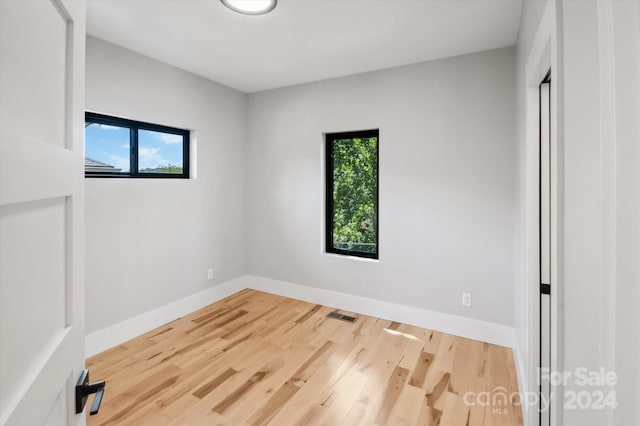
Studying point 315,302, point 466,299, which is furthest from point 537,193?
point 315,302

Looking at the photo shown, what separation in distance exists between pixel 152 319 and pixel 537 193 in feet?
11.0

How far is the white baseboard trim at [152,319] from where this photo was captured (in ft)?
8.59

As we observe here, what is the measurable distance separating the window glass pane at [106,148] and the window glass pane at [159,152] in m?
0.14

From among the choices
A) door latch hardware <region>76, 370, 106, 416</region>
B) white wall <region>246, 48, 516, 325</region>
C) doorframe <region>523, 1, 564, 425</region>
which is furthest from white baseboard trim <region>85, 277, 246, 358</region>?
doorframe <region>523, 1, 564, 425</region>

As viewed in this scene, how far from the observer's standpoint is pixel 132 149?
2.96 meters

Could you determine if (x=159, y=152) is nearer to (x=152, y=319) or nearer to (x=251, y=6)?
(x=152, y=319)

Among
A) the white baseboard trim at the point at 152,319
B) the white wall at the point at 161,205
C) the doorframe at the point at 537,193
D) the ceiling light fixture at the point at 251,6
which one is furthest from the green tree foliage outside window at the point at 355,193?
the doorframe at the point at 537,193

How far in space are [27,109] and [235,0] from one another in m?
1.90

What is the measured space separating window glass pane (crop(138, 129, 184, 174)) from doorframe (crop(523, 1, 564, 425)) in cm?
317

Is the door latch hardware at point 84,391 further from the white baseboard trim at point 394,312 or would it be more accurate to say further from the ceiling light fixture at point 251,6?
the white baseboard trim at point 394,312
